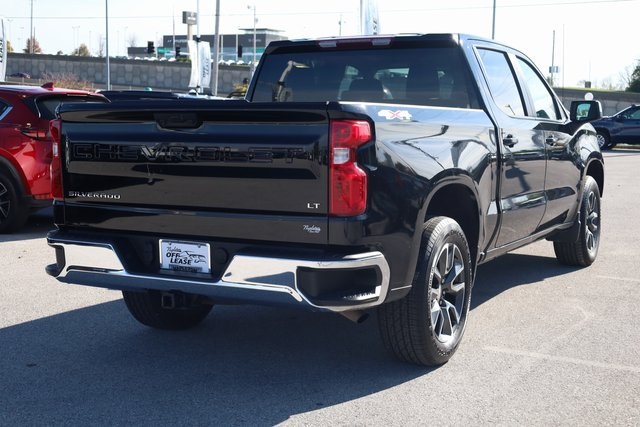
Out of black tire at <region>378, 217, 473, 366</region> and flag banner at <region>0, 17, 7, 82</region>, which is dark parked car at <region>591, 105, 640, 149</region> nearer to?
flag banner at <region>0, 17, 7, 82</region>

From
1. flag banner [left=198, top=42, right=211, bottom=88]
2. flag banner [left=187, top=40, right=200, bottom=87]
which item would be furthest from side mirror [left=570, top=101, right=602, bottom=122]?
flag banner [left=198, top=42, right=211, bottom=88]

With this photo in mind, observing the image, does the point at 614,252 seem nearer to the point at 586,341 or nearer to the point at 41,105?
the point at 586,341

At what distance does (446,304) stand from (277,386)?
1178 millimetres

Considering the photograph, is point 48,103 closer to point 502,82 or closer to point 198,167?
point 502,82

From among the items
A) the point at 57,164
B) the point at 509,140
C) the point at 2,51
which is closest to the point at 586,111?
the point at 509,140

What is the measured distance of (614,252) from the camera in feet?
30.8

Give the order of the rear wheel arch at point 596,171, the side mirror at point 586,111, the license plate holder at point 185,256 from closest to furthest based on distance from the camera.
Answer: the license plate holder at point 185,256 → the side mirror at point 586,111 → the rear wheel arch at point 596,171

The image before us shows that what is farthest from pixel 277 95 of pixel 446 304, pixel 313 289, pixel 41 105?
pixel 41 105

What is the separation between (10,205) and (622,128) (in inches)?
1063

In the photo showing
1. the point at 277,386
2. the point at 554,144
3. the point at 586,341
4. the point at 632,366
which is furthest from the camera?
the point at 554,144

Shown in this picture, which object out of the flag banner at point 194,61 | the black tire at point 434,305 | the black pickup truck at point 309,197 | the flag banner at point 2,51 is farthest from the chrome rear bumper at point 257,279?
the flag banner at point 194,61

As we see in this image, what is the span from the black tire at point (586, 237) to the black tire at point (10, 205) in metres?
5.87

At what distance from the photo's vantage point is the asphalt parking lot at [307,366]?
4.45 m

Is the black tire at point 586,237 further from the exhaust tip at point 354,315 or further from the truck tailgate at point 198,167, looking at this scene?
the truck tailgate at point 198,167
